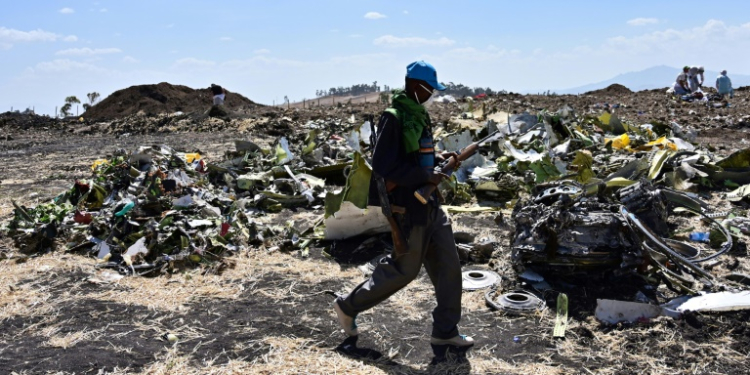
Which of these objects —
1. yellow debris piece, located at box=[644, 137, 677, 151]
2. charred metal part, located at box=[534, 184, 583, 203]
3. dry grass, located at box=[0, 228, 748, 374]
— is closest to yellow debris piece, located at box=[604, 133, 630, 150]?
yellow debris piece, located at box=[644, 137, 677, 151]

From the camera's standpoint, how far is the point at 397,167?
319 centimetres

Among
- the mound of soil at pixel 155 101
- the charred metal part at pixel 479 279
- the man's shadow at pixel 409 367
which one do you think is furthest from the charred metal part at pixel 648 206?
the mound of soil at pixel 155 101

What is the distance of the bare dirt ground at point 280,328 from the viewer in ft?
10.8

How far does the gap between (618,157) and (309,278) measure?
524 cm

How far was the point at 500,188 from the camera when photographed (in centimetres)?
723

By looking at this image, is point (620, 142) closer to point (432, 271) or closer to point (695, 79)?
point (432, 271)

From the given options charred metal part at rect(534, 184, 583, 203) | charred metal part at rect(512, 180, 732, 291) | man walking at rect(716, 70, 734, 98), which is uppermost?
man walking at rect(716, 70, 734, 98)

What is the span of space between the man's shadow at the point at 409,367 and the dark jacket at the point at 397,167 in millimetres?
799

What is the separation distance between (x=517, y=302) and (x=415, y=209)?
1324 mm

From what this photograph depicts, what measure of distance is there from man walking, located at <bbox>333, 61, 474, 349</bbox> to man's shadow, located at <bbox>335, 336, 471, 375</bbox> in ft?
0.29

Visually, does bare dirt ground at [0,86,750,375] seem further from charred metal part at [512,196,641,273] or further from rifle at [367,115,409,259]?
rifle at [367,115,409,259]

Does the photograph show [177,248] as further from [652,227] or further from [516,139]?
[516,139]

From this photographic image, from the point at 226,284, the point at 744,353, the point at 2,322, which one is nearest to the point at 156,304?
the point at 226,284

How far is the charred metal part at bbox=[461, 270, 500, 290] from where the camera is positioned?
451 cm
